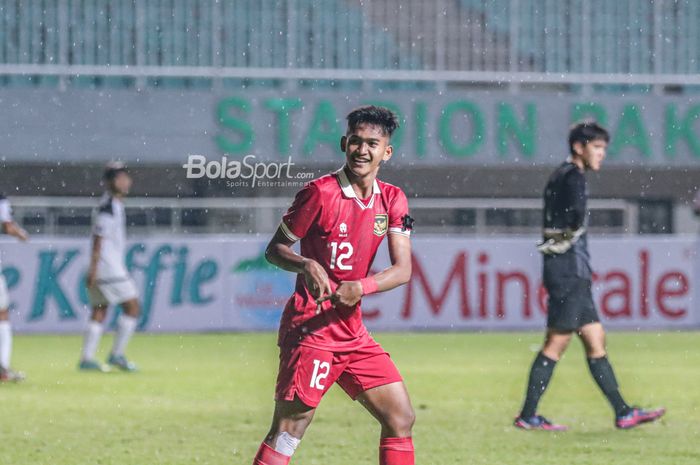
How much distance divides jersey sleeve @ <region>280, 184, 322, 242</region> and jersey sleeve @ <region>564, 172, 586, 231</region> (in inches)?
125

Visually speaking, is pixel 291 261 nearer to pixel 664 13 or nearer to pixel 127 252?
pixel 127 252

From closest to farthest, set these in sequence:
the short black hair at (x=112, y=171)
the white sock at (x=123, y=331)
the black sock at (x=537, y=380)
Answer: the black sock at (x=537, y=380)
the short black hair at (x=112, y=171)
the white sock at (x=123, y=331)

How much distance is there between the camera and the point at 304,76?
77.9ft

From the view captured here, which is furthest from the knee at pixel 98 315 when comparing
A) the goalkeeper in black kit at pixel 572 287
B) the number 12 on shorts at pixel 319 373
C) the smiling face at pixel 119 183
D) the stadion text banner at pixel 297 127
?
the stadion text banner at pixel 297 127

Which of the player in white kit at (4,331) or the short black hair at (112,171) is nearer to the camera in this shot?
the player in white kit at (4,331)

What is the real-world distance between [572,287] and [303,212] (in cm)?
328

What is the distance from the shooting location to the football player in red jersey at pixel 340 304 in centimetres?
506

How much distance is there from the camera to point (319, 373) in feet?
16.6

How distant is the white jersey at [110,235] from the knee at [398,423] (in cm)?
720

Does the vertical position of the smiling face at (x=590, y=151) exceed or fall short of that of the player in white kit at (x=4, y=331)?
it exceeds it

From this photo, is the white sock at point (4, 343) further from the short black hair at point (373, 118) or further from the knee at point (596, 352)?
the short black hair at point (373, 118)

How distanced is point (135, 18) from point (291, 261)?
866 inches

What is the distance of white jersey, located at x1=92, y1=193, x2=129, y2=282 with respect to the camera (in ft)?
39.7

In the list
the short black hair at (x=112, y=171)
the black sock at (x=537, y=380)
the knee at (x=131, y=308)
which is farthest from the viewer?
the knee at (x=131, y=308)
